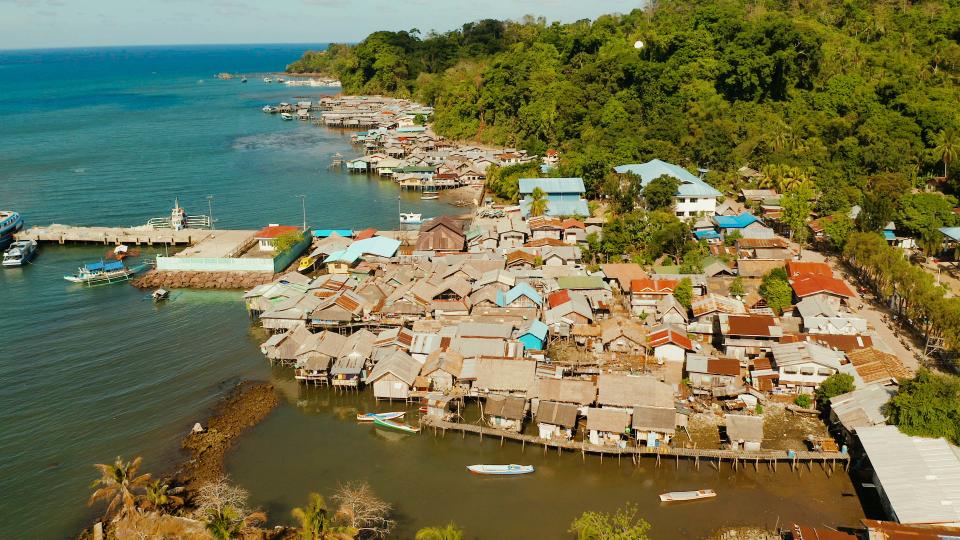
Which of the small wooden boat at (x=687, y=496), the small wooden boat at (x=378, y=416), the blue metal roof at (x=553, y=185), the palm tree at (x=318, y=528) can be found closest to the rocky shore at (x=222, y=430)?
the small wooden boat at (x=378, y=416)

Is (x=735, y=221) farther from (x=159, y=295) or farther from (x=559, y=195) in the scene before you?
(x=159, y=295)

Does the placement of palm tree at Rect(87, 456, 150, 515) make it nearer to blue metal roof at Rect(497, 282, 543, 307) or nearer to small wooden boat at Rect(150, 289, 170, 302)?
blue metal roof at Rect(497, 282, 543, 307)

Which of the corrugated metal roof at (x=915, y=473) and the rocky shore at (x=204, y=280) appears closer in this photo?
the corrugated metal roof at (x=915, y=473)

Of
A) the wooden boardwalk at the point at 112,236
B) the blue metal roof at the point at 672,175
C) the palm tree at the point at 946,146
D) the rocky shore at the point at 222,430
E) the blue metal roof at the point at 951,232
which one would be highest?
the palm tree at the point at 946,146

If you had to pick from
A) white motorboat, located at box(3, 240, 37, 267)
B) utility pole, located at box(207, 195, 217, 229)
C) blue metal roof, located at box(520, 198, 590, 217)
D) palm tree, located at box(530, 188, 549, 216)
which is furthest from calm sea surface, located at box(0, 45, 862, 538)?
palm tree, located at box(530, 188, 549, 216)

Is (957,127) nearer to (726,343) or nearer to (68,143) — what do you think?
(726,343)

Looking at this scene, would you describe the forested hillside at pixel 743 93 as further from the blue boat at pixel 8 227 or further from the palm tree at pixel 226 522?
the blue boat at pixel 8 227
